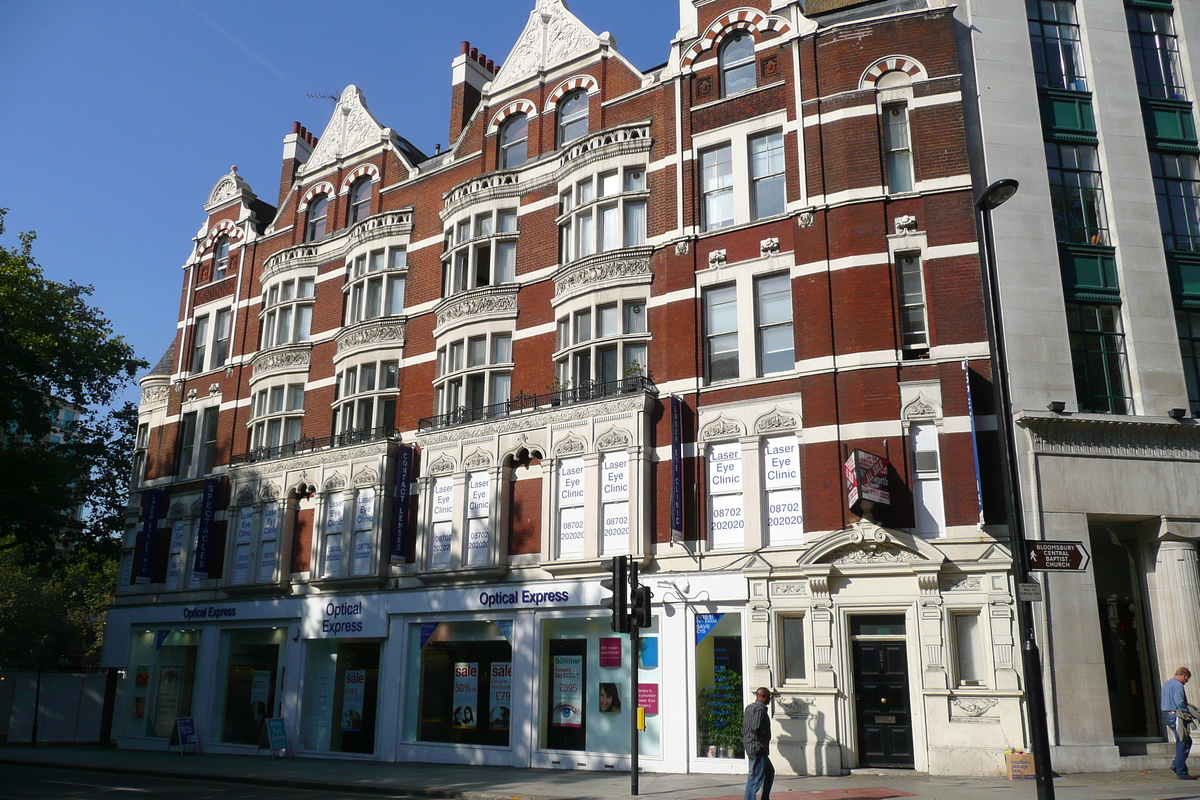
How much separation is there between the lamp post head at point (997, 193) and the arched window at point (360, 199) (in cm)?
2368

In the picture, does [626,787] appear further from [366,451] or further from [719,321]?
[366,451]

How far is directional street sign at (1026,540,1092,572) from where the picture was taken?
12250 mm

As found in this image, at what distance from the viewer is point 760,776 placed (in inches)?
547

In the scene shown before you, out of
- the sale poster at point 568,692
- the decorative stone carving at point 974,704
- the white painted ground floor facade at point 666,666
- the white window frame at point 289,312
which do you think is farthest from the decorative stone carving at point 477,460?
the decorative stone carving at point 974,704

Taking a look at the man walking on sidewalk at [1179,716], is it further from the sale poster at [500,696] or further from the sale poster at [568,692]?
the sale poster at [500,696]

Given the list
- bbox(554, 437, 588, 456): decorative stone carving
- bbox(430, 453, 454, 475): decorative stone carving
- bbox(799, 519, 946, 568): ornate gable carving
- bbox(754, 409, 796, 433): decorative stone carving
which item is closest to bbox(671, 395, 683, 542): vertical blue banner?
bbox(754, 409, 796, 433): decorative stone carving

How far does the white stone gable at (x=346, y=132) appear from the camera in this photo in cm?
3272

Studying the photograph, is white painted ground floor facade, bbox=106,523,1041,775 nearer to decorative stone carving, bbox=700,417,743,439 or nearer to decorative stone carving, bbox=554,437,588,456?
decorative stone carving, bbox=700,417,743,439

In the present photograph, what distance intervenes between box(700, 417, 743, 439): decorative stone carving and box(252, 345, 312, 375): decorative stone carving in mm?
15338

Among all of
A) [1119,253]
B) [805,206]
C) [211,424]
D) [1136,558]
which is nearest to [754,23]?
[805,206]

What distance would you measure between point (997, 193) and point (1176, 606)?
11555mm

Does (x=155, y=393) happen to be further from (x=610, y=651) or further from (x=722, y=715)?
(x=722, y=715)

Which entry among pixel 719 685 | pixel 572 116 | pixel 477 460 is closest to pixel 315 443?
pixel 477 460

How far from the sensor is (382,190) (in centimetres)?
3134
